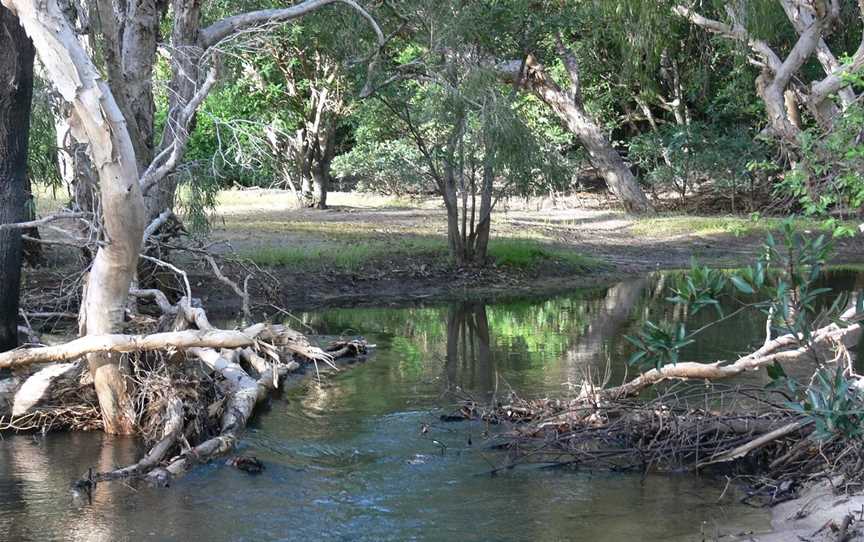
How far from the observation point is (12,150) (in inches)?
463

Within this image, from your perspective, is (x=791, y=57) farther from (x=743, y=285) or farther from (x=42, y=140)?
(x=743, y=285)

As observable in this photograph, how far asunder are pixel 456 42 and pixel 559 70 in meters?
15.0

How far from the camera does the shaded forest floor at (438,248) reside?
19.2 metres

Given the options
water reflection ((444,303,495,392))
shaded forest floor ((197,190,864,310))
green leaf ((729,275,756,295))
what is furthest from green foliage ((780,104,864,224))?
shaded forest floor ((197,190,864,310))

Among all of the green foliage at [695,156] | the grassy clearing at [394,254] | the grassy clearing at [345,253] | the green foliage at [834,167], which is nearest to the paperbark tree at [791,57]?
the grassy clearing at [394,254]

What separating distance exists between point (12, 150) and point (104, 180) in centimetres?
373

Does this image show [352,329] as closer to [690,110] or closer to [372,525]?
[372,525]

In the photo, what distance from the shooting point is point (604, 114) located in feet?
109

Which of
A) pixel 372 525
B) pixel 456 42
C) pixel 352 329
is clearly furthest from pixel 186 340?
pixel 456 42

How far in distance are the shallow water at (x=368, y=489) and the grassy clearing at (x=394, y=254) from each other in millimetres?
6781

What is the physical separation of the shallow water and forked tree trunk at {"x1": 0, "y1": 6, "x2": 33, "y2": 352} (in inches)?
92.3

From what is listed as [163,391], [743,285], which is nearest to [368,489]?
[163,391]

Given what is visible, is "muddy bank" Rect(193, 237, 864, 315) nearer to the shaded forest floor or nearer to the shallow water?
the shaded forest floor

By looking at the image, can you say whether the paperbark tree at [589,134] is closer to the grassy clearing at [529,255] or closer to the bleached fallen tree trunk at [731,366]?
the grassy clearing at [529,255]
